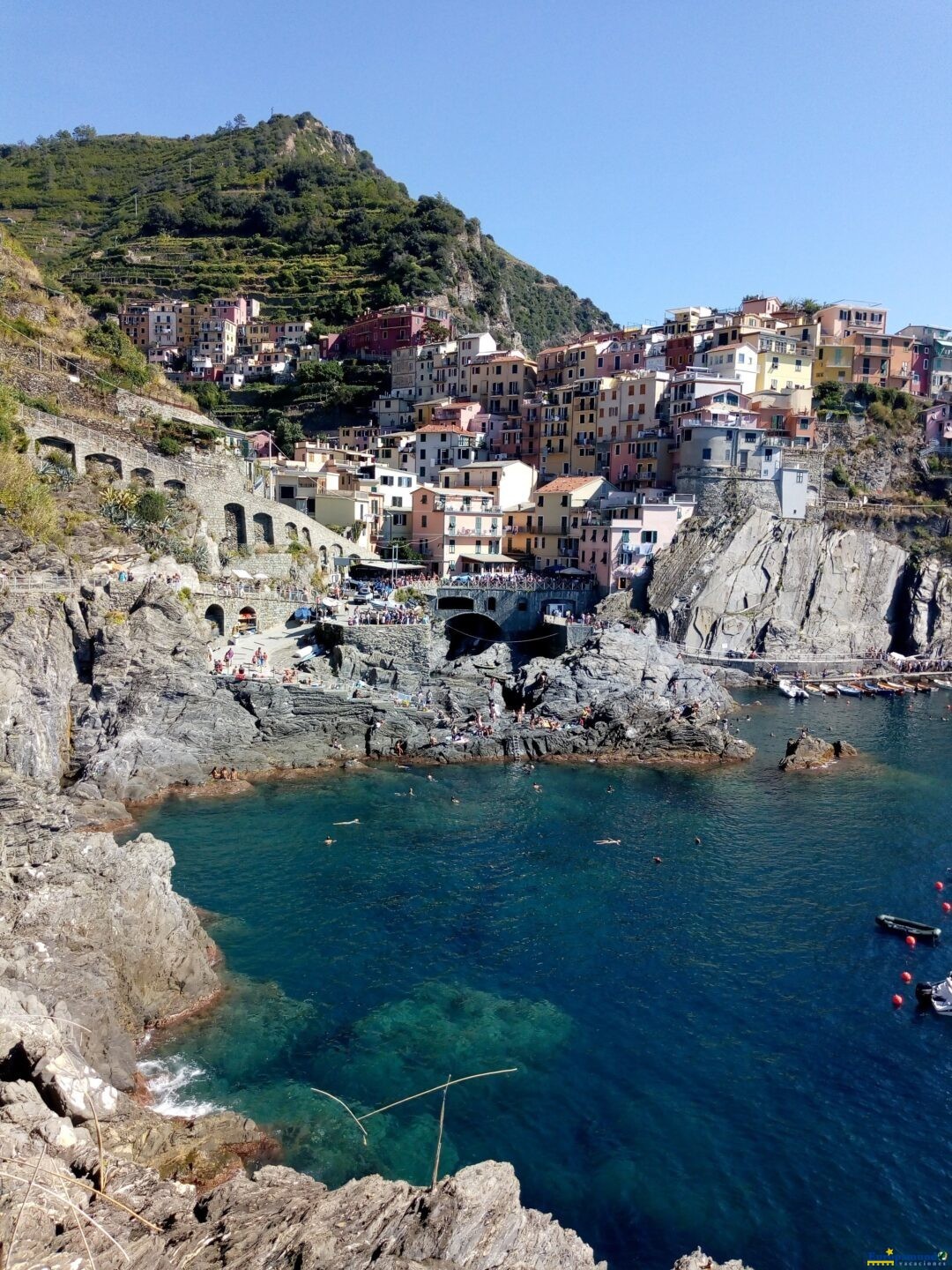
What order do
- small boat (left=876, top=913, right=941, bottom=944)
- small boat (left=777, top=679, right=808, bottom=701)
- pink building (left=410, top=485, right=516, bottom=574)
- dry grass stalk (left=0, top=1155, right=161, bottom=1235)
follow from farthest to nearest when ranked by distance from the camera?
pink building (left=410, top=485, right=516, bottom=574), small boat (left=777, top=679, right=808, bottom=701), small boat (left=876, top=913, right=941, bottom=944), dry grass stalk (left=0, top=1155, right=161, bottom=1235)

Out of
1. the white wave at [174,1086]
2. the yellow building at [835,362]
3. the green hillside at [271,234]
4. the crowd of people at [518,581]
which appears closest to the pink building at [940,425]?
the yellow building at [835,362]

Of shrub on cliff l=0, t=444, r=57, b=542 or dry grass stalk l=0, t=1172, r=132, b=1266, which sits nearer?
dry grass stalk l=0, t=1172, r=132, b=1266

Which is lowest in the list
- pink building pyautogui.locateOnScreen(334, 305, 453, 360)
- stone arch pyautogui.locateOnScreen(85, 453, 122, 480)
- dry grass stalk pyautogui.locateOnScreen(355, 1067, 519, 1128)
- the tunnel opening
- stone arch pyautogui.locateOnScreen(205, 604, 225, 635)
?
dry grass stalk pyautogui.locateOnScreen(355, 1067, 519, 1128)

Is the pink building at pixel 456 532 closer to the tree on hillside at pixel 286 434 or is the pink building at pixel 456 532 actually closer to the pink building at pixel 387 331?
the tree on hillside at pixel 286 434

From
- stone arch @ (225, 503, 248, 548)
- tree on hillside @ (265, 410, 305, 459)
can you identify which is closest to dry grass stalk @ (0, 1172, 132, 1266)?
stone arch @ (225, 503, 248, 548)

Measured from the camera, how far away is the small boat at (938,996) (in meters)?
23.5

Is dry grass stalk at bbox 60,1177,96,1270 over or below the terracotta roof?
below

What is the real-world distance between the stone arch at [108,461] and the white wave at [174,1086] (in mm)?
37334

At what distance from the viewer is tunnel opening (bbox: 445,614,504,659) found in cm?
5869

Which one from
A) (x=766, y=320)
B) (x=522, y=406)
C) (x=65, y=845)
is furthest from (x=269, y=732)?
(x=766, y=320)

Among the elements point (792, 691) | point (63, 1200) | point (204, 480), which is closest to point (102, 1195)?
point (63, 1200)

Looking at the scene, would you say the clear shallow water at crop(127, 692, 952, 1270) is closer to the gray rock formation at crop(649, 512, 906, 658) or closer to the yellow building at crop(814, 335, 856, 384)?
the gray rock formation at crop(649, 512, 906, 658)

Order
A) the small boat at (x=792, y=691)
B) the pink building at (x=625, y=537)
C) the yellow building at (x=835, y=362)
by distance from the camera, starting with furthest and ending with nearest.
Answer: the yellow building at (x=835, y=362), the pink building at (x=625, y=537), the small boat at (x=792, y=691)

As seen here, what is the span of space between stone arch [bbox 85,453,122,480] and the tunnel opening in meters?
21.7
